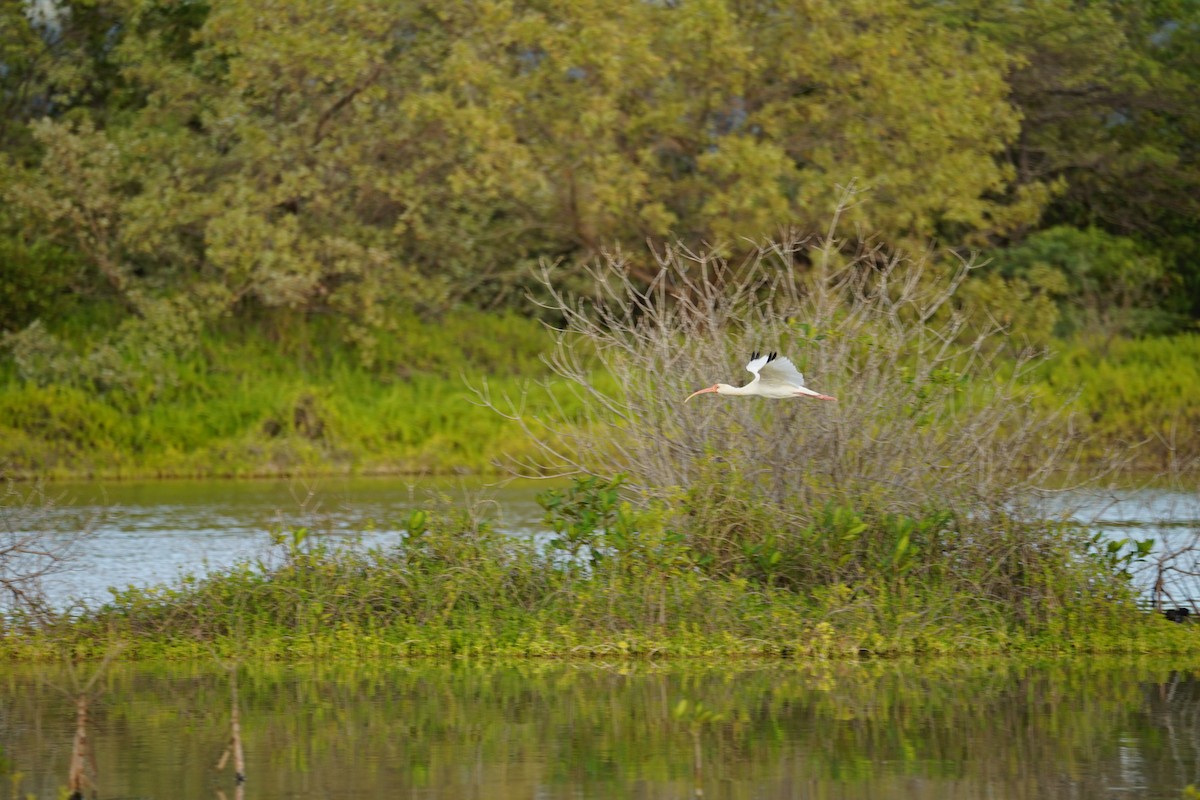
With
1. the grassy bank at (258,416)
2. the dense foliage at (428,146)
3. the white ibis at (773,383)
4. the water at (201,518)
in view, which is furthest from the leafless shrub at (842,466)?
the dense foliage at (428,146)

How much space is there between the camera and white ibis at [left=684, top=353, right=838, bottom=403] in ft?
35.0

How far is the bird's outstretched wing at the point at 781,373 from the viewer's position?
421 inches

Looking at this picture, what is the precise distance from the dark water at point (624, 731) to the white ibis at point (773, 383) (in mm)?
1706

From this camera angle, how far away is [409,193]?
26703mm

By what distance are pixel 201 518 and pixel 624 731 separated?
11.0 meters

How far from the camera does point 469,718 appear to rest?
9.82 metres

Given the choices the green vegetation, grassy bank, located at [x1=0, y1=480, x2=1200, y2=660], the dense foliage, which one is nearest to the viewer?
grassy bank, located at [x1=0, y1=480, x2=1200, y2=660]

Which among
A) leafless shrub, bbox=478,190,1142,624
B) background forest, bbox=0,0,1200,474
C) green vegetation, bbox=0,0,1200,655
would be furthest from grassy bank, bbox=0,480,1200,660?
background forest, bbox=0,0,1200,474

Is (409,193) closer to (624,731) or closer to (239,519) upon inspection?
(239,519)

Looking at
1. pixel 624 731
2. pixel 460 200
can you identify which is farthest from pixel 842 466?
pixel 460 200

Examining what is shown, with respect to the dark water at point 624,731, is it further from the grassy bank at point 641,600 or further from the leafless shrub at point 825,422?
the leafless shrub at point 825,422

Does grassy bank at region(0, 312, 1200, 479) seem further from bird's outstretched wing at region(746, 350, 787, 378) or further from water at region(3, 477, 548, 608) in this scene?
bird's outstretched wing at region(746, 350, 787, 378)

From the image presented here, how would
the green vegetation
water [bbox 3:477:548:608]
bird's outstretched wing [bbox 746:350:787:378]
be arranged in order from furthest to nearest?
the green vegetation < water [bbox 3:477:548:608] < bird's outstretched wing [bbox 746:350:787:378]

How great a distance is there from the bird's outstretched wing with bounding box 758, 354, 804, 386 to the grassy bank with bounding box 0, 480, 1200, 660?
3.17ft
